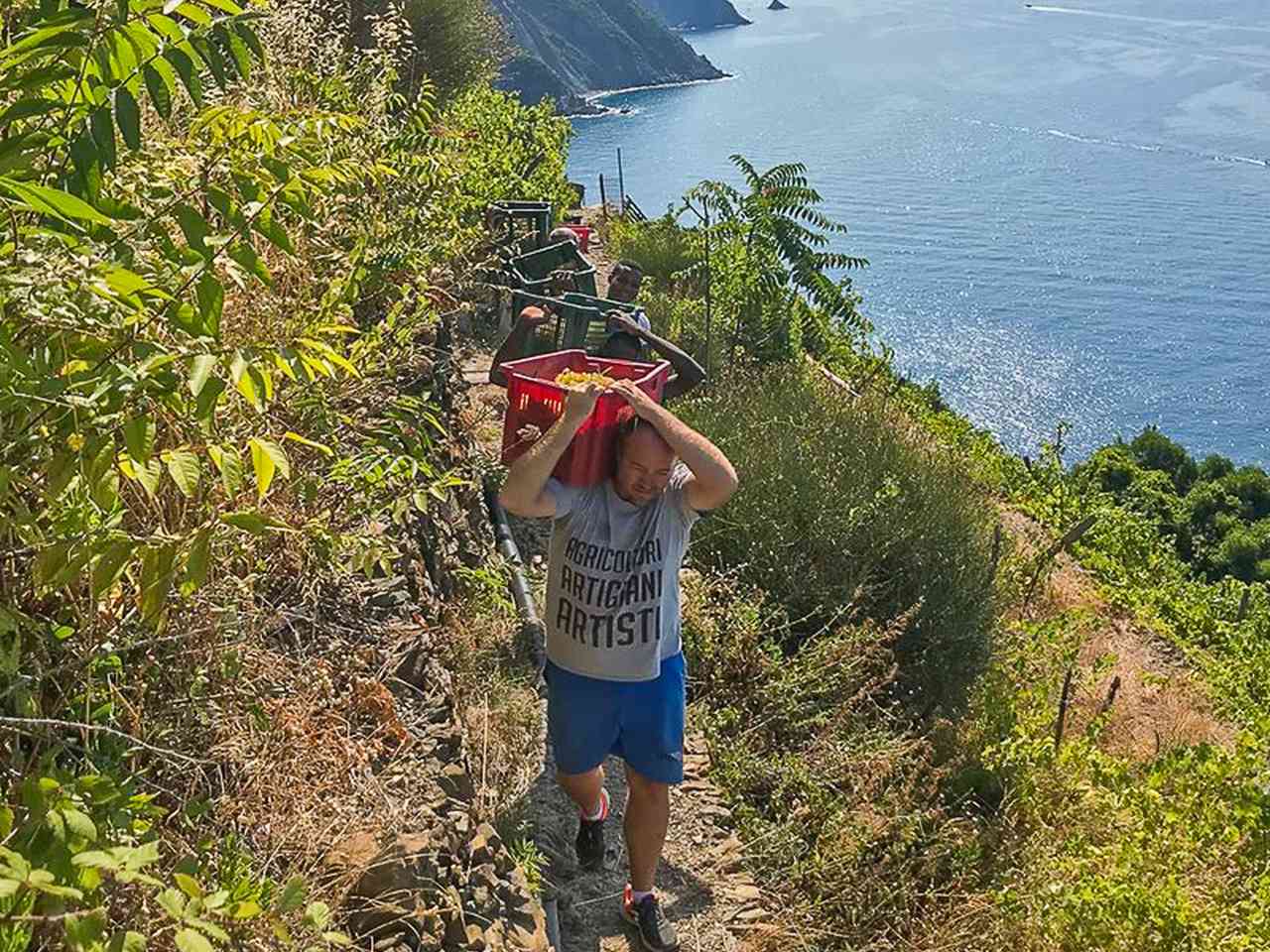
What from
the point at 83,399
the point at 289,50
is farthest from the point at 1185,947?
the point at 289,50

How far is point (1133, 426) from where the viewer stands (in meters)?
33.2

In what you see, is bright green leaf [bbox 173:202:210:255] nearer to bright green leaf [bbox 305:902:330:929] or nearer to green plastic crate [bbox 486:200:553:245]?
bright green leaf [bbox 305:902:330:929]

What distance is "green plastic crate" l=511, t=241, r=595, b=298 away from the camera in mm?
7668

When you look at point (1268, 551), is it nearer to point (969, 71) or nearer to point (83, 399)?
point (83, 399)

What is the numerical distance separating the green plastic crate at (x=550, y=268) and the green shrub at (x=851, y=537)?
123 cm

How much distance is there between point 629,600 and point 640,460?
44cm

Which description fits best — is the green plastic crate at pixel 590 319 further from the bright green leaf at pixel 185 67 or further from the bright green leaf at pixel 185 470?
the bright green leaf at pixel 185 470

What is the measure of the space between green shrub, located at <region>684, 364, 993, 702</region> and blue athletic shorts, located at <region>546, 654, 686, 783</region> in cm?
273

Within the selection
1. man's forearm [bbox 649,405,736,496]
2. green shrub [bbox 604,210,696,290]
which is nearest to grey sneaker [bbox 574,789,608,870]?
man's forearm [bbox 649,405,736,496]

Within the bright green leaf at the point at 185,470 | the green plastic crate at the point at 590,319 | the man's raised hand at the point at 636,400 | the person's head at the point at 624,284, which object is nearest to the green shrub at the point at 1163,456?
the person's head at the point at 624,284

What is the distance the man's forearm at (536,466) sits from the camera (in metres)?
3.25

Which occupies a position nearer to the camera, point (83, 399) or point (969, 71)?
point (83, 399)

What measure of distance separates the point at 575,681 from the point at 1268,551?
Answer: 984 inches

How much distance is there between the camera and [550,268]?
8.50 metres
